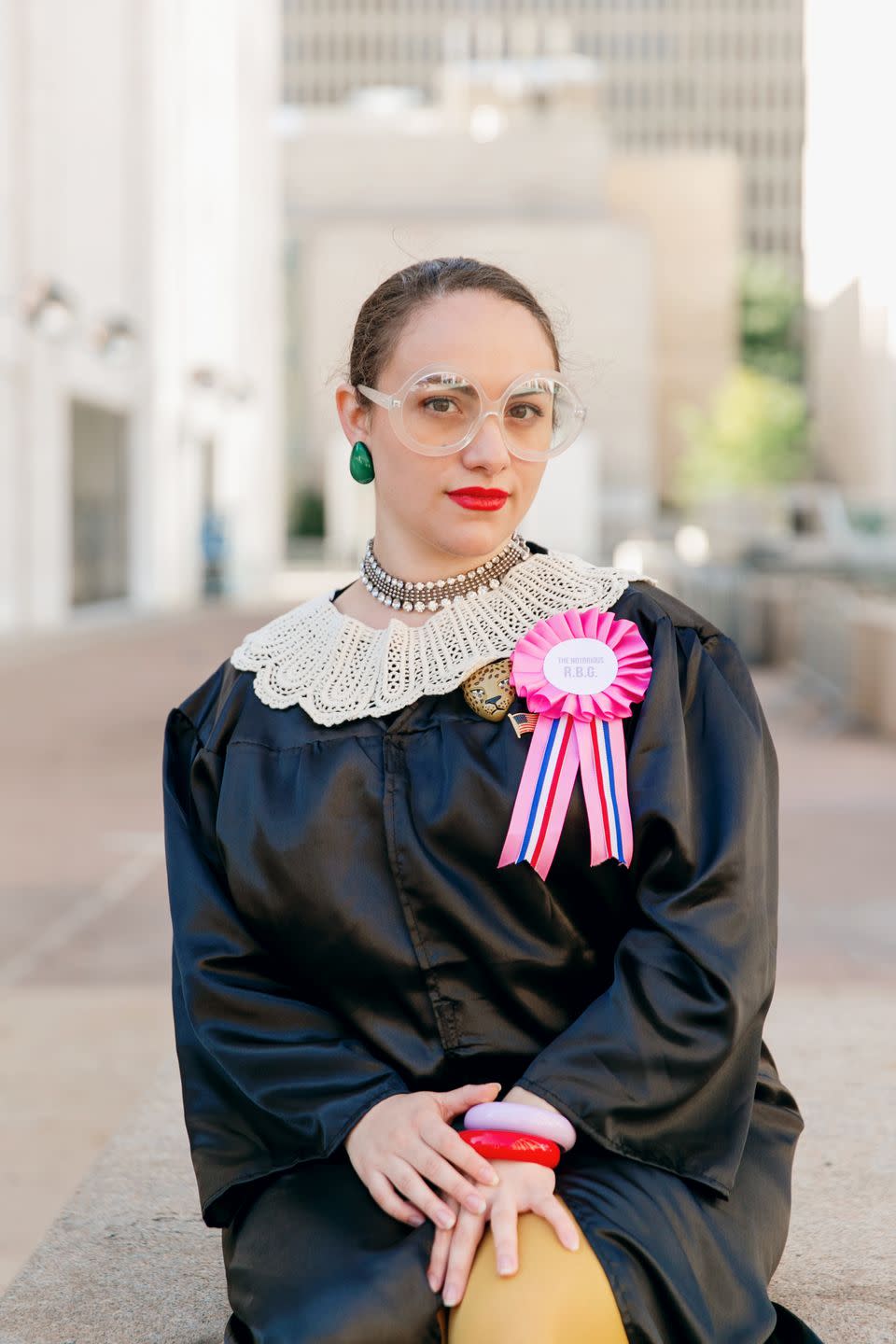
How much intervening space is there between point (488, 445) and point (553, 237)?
61.1 meters

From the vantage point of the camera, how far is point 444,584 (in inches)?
96.5

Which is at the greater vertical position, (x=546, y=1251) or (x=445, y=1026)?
(x=445, y=1026)

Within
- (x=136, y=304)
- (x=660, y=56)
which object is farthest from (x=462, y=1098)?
(x=660, y=56)

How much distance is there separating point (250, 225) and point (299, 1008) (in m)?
36.9

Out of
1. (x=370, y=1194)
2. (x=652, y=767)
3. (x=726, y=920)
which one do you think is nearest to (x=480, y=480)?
(x=652, y=767)

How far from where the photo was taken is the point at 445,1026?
2203mm

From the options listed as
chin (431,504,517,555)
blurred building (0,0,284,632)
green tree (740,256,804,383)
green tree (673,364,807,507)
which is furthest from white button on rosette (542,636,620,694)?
green tree (740,256,804,383)

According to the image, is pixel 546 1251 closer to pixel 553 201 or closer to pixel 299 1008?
pixel 299 1008

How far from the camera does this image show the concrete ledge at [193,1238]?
8.09 feet

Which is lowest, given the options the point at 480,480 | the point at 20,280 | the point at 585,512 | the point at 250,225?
the point at 585,512

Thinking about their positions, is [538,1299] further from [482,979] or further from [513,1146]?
[482,979]

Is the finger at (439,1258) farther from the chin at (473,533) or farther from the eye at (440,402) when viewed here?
the eye at (440,402)

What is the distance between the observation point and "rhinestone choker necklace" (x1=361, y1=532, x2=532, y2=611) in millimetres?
2451

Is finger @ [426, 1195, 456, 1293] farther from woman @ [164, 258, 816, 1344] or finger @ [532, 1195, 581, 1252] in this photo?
finger @ [532, 1195, 581, 1252]
